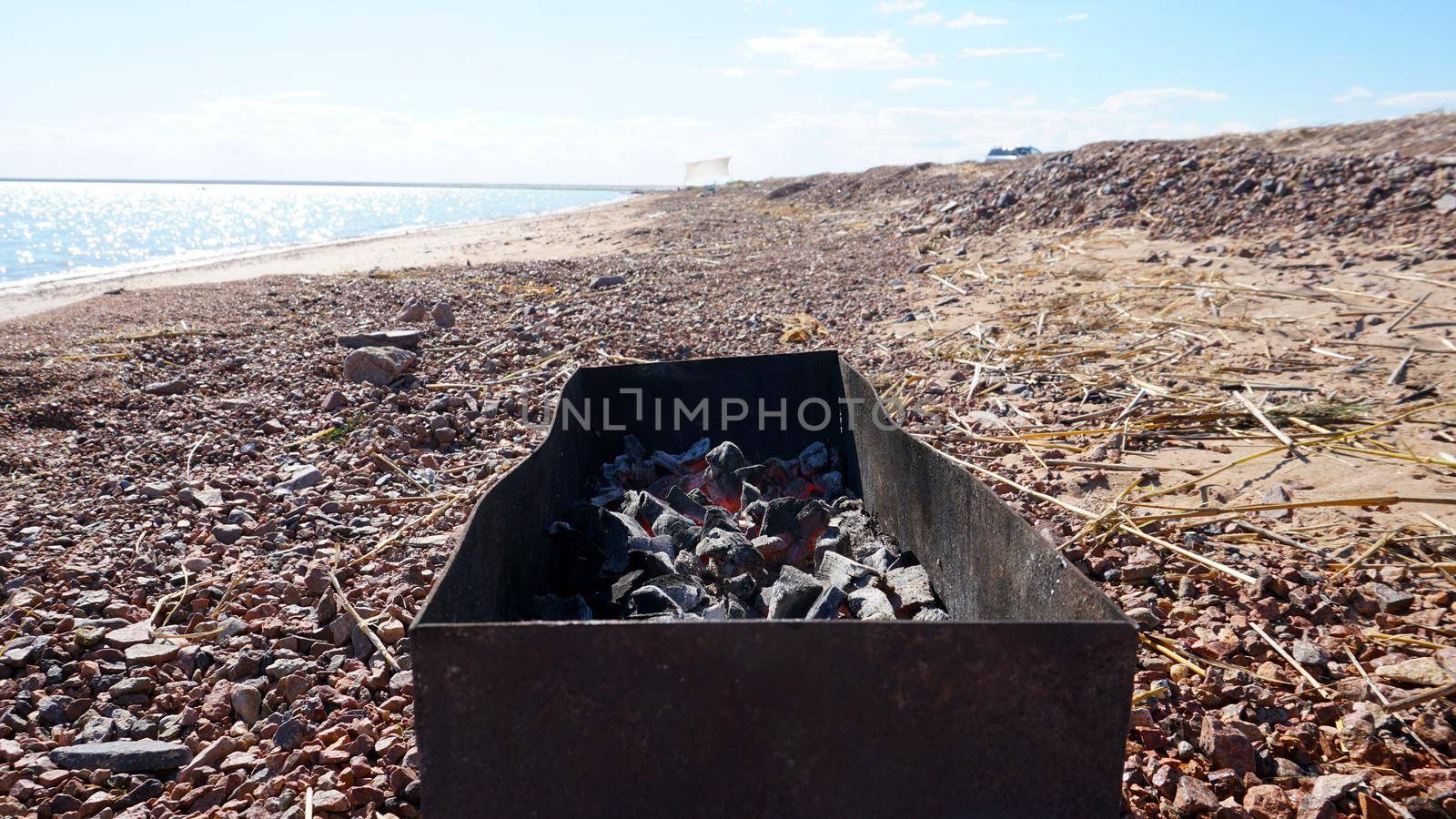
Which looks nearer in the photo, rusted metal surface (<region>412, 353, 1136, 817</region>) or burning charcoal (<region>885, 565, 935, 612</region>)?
rusted metal surface (<region>412, 353, 1136, 817</region>)

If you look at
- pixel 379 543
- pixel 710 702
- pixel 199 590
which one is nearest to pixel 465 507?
pixel 379 543

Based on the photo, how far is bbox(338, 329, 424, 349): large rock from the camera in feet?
22.3

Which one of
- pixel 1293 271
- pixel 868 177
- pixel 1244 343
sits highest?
pixel 868 177

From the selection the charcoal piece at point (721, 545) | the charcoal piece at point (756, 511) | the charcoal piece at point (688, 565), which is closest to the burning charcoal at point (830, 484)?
the charcoal piece at point (756, 511)

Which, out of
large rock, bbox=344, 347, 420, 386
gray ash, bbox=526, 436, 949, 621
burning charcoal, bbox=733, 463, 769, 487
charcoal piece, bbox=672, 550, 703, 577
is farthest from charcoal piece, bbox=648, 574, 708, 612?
large rock, bbox=344, 347, 420, 386

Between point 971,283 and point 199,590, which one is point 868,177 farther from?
point 199,590

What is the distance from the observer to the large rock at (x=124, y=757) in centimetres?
237

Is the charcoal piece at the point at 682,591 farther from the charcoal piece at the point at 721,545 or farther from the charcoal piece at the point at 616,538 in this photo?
the charcoal piece at the point at 616,538

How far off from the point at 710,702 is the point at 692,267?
10.5 m

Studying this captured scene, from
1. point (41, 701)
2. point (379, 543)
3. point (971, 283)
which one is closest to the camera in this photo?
point (41, 701)

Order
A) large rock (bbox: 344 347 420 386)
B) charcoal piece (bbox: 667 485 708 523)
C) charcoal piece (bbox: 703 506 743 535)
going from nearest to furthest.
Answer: charcoal piece (bbox: 703 506 743 535) < charcoal piece (bbox: 667 485 708 523) < large rock (bbox: 344 347 420 386)

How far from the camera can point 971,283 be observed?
29.7 ft

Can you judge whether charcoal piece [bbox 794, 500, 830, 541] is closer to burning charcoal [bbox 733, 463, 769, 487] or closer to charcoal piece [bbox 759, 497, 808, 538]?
charcoal piece [bbox 759, 497, 808, 538]

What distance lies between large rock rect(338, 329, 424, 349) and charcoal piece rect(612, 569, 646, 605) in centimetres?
451
